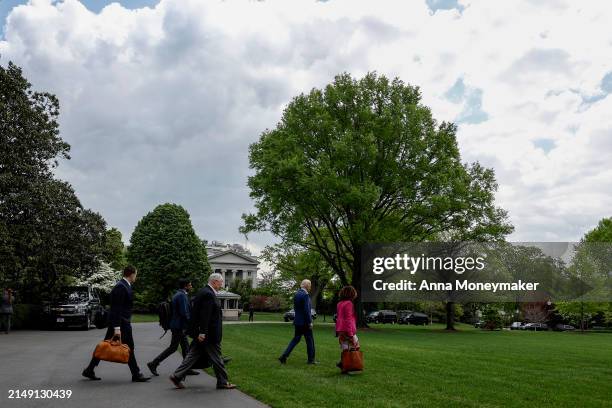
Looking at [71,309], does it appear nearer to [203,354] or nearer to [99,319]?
[99,319]

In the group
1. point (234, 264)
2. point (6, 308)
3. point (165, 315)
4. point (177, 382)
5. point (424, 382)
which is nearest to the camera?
point (177, 382)

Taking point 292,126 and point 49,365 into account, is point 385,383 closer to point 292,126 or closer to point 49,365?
point 49,365

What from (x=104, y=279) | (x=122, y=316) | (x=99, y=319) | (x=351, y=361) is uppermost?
(x=104, y=279)

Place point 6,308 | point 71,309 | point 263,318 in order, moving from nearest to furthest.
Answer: point 6,308
point 71,309
point 263,318

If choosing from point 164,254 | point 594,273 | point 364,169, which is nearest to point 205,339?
point 364,169

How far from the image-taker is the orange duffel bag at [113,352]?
969 cm

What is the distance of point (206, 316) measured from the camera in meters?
9.46

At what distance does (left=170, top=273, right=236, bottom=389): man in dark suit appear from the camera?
9.46 meters

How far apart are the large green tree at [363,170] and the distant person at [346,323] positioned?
67.6 feet

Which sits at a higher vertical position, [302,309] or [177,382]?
[302,309]

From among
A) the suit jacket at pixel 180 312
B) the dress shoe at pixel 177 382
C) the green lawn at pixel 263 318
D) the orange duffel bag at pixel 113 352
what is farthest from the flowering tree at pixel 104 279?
the dress shoe at pixel 177 382

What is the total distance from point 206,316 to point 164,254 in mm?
64955

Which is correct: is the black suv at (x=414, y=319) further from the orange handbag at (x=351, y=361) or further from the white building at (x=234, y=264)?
the white building at (x=234, y=264)

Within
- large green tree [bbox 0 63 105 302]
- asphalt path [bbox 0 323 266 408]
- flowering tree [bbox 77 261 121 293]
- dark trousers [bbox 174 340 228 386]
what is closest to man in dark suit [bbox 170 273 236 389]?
dark trousers [bbox 174 340 228 386]
